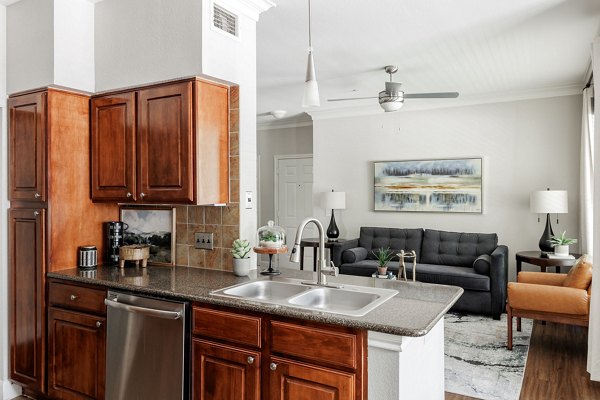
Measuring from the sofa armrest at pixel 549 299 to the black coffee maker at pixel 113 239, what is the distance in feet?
10.6

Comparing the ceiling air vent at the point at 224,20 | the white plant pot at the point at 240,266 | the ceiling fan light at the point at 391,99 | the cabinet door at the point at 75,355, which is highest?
the ceiling air vent at the point at 224,20

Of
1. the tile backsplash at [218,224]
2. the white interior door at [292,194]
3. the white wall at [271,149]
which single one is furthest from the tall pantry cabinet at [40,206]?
the white wall at [271,149]

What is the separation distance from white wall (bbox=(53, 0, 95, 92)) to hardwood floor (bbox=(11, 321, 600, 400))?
3.30 meters

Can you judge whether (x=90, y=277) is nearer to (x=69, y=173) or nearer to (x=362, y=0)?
(x=69, y=173)

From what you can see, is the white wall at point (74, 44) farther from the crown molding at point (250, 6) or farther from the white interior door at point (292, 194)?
the white interior door at point (292, 194)

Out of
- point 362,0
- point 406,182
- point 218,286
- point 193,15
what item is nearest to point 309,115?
point 406,182

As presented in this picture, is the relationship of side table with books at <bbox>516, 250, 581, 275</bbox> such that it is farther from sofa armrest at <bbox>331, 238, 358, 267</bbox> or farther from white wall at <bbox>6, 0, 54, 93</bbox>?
white wall at <bbox>6, 0, 54, 93</bbox>

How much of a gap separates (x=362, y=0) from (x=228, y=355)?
2.39 meters

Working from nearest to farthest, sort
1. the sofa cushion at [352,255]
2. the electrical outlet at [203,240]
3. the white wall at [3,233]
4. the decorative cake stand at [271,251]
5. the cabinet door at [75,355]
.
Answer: the cabinet door at [75,355] < the decorative cake stand at [271,251] < the electrical outlet at [203,240] < the white wall at [3,233] < the sofa cushion at [352,255]

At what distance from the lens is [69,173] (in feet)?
9.78

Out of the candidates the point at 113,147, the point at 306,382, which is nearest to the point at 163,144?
the point at 113,147

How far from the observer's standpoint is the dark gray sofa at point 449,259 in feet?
16.0

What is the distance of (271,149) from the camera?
8.05 meters

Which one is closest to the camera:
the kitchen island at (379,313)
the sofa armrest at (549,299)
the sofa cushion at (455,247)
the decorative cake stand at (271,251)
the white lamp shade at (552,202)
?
the kitchen island at (379,313)
